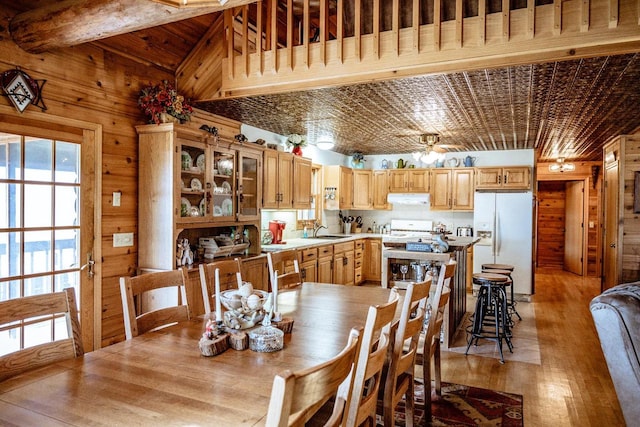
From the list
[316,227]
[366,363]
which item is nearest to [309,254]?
[316,227]

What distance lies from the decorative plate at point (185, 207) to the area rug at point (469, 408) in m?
2.37

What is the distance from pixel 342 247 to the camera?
675 cm

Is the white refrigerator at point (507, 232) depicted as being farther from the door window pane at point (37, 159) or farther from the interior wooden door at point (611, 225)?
the door window pane at point (37, 159)

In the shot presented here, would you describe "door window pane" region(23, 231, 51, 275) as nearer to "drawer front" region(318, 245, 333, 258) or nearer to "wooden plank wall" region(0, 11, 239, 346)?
"wooden plank wall" region(0, 11, 239, 346)

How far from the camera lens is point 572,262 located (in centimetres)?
983

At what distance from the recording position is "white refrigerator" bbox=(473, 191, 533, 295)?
22.5 feet

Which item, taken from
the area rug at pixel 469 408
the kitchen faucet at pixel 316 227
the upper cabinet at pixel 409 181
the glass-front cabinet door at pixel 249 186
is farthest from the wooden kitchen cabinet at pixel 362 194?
the area rug at pixel 469 408

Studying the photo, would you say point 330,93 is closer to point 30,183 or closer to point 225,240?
point 225,240

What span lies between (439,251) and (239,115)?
8.85 feet

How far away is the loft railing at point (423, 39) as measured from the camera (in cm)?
275

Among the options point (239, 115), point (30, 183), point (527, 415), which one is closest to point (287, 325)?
point (527, 415)

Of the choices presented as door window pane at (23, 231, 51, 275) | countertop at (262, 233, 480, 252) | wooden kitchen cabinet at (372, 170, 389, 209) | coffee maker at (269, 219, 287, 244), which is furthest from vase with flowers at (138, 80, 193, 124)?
wooden kitchen cabinet at (372, 170, 389, 209)

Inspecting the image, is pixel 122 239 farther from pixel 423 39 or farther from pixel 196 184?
pixel 423 39

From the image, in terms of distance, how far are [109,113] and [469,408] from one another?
12.0 ft
